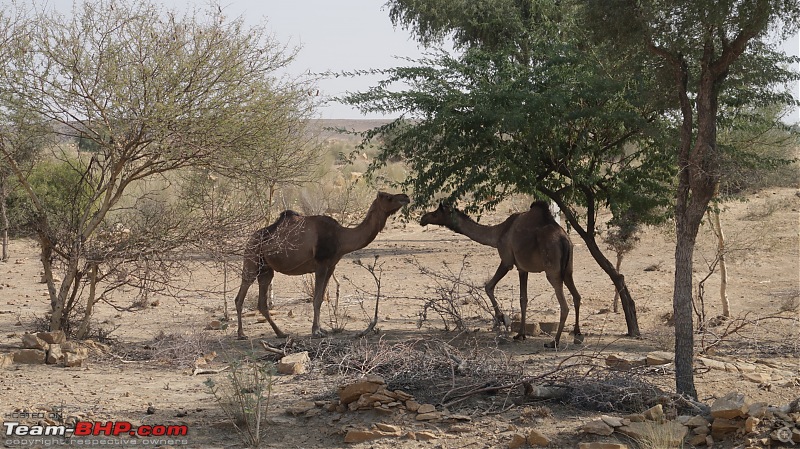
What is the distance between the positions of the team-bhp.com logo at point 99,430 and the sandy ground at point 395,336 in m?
0.17

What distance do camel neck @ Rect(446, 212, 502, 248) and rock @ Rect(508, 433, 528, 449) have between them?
6877mm

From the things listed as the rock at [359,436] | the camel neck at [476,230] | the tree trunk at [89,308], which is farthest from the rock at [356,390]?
the camel neck at [476,230]

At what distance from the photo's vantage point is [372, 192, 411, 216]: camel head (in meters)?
13.7

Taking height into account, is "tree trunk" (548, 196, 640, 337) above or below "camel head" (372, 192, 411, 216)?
below

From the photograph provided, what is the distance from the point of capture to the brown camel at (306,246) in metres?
13.5

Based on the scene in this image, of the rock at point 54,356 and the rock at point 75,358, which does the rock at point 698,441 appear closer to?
the rock at point 75,358

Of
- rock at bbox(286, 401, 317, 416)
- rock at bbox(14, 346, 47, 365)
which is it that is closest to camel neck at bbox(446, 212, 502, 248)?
rock at bbox(286, 401, 317, 416)

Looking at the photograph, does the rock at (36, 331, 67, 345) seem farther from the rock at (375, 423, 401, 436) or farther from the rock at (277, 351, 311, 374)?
the rock at (375, 423, 401, 436)

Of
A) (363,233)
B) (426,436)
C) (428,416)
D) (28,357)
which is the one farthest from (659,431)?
(28,357)

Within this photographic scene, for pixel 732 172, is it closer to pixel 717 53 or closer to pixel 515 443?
pixel 717 53

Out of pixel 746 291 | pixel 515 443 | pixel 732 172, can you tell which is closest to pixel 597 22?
pixel 732 172

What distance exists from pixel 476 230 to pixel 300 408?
22.1 feet

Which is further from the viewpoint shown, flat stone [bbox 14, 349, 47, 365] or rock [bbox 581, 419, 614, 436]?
flat stone [bbox 14, 349, 47, 365]

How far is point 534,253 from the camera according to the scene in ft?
44.3
